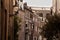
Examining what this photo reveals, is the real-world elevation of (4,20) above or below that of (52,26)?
above

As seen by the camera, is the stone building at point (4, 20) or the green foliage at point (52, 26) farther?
the green foliage at point (52, 26)

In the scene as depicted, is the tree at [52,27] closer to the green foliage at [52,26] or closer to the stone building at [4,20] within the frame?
the green foliage at [52,26]

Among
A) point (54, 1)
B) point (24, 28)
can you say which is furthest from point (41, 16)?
point (54, 1)

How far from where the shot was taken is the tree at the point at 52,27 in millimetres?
29172

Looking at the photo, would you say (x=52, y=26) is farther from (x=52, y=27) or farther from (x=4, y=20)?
(x=4, y=20)

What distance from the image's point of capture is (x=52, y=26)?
2930 centimetres

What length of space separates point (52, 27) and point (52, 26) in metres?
0.12

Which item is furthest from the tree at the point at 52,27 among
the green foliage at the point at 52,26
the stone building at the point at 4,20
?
the stone building at the point at 4,20

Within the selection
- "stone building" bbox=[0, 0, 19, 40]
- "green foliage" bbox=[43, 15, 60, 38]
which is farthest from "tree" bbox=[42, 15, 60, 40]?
"stone building" bbox=[0, 0, 19, 40]

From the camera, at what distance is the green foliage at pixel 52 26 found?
29.2 meters

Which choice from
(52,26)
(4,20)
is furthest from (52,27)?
(4,20)

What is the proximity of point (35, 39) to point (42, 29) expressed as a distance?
3166cm

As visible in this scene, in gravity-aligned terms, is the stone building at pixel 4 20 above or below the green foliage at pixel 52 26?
above

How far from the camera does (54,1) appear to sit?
42.2m
